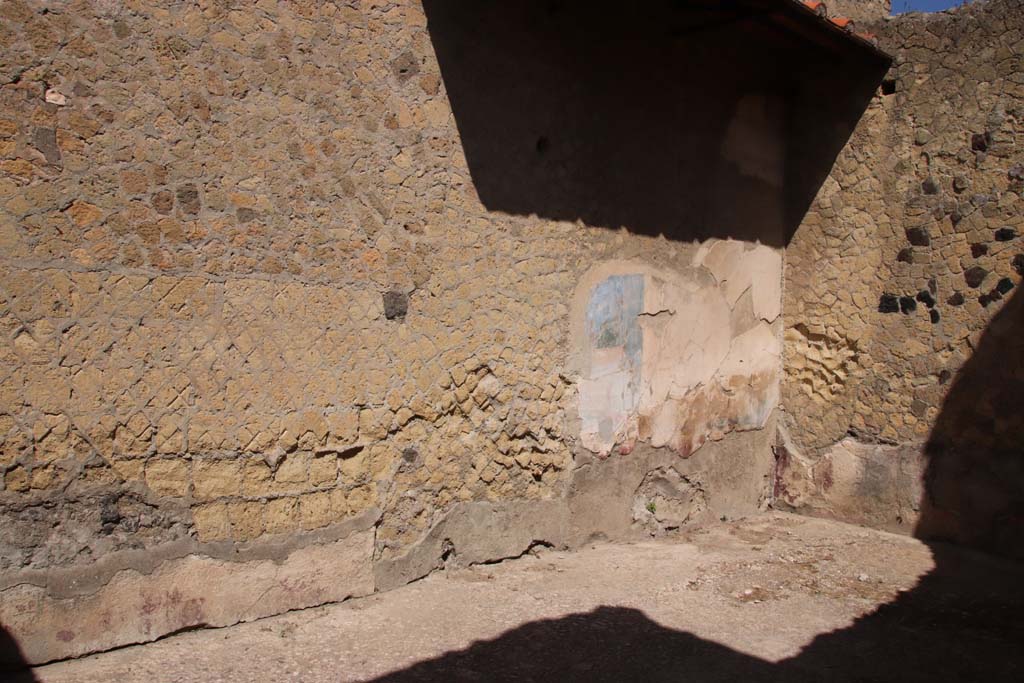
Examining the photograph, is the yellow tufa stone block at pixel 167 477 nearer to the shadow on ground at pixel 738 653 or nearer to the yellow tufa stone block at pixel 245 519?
the yellow tufa stone block at pixel 245 519

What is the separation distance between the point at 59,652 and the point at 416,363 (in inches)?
Answer: 60.2

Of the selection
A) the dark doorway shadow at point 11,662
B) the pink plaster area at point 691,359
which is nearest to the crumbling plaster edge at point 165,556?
the dark doorway shadow at point 11,662

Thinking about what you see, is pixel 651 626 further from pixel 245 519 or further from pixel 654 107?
pixel 654 107

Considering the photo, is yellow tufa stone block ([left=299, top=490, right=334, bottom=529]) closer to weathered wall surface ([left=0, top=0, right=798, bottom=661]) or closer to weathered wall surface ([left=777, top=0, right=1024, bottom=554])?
weathered wall surface ([left=0, top=0, right=798, bottom=661])

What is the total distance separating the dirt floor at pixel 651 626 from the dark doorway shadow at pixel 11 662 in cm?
6

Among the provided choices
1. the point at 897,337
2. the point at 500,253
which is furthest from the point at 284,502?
the point at 897,337

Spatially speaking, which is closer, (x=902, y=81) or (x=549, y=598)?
(x=549, y=598)

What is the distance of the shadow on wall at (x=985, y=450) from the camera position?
4344 millimetres

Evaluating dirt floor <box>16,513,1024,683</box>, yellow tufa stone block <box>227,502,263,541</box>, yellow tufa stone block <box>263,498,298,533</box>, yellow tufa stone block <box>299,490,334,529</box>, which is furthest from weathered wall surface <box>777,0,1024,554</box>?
yellow tufa stone block <box>227,502,263,541</box>

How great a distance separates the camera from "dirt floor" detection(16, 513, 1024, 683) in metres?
2.90

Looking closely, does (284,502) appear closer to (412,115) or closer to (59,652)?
(59,652)

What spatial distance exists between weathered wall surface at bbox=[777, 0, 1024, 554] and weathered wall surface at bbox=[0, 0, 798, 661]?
142 centimetres

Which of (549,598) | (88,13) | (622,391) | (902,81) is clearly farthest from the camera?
(902,81)

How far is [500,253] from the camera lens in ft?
12.3
